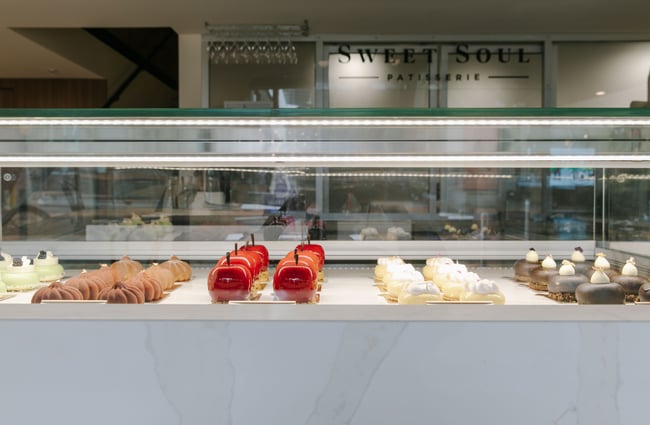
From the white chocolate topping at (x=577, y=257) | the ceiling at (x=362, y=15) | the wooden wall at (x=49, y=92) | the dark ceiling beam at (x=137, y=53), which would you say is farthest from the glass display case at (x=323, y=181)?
the wooden wall at (x=49, y=92)

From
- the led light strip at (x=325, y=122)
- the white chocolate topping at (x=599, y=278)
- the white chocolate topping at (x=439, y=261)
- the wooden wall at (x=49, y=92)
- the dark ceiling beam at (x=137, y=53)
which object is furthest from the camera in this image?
the wooden wall at (x=49, y=92)

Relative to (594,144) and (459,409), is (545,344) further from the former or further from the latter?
(594,144)

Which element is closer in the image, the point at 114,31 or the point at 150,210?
the point at 150,210

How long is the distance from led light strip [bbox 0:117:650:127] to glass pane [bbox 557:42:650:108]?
3091 millimetres

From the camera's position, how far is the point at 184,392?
0.91 meters

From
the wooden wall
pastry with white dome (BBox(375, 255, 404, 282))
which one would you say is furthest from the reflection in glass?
the wooden wall

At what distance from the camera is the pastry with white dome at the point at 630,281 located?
1.60m

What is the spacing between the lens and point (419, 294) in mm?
1454

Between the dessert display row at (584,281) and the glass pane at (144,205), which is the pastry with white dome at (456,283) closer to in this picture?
the dessert display row at (584,281)

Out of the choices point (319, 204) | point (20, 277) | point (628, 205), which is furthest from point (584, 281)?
point (319, 204)

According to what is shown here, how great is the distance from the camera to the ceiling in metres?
3.55

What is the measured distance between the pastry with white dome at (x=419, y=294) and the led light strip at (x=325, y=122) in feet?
1.30

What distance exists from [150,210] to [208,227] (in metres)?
0.47

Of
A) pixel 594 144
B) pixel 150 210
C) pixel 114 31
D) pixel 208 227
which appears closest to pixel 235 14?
pixel 150 210
